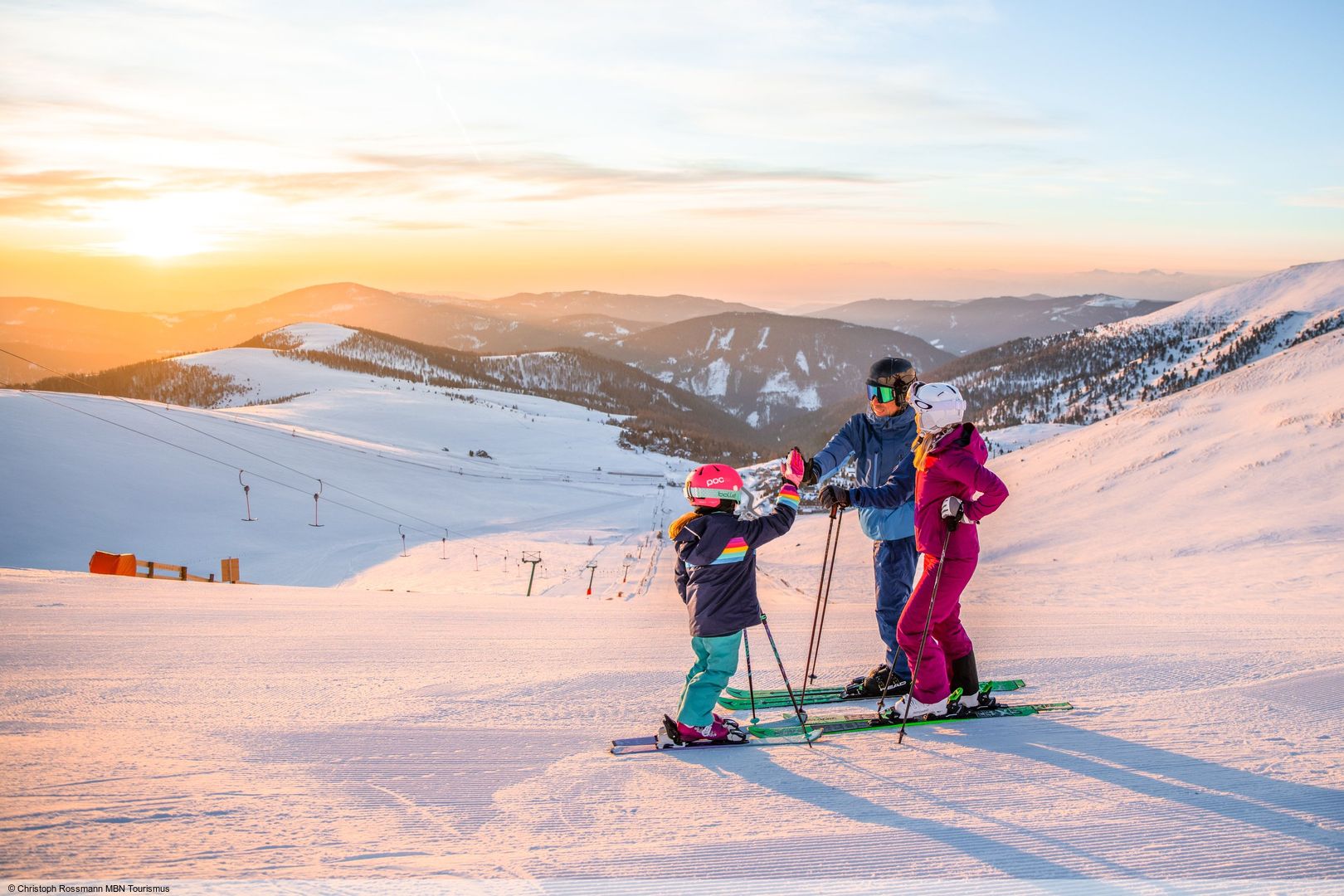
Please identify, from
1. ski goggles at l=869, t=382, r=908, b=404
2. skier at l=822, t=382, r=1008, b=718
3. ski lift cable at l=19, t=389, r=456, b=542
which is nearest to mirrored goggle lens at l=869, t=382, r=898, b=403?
ski goggles at l=869, t=382, r=908, b=404

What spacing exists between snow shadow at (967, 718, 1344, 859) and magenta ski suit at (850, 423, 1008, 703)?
1.87 ft

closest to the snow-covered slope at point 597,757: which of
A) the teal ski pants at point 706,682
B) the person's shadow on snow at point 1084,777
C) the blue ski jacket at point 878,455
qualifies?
the person's shadow on snow at point 1084,777

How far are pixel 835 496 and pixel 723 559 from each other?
87 centimetres

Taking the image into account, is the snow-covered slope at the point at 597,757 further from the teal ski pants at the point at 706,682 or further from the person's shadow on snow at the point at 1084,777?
the teal ski pants at the point at 706,682

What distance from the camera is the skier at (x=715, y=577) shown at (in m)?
4.86

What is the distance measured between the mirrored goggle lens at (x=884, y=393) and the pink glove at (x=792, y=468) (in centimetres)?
98

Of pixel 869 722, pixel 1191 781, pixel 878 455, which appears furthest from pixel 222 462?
pixel 1191 781

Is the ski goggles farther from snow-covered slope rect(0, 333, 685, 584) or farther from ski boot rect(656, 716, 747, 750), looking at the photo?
snow-covered slope rect(0, 333, 685, 584)

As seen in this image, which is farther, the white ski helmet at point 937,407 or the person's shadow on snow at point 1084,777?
the white ski helmet at point 937,407

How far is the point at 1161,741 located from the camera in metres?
4.89

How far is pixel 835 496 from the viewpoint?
5.10m

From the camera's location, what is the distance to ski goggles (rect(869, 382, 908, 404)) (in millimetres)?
5672

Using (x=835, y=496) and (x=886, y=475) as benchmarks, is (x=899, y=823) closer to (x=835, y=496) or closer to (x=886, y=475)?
(x=835, y=496)

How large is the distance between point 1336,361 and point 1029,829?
4249 centimetres
